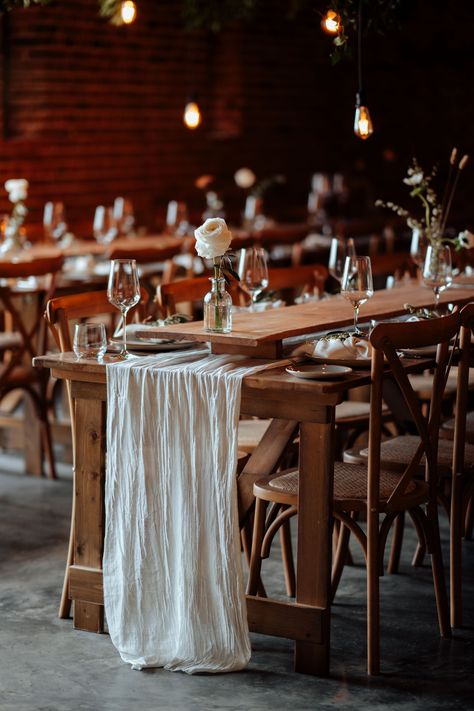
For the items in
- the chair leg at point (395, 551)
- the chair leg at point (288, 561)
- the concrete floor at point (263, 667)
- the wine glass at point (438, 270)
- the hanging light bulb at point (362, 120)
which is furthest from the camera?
the hanging light bulb at point (362, 120)

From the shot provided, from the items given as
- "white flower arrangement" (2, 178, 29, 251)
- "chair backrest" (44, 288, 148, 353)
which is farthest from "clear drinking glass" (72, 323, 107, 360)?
"white flower arrangement" (2, 178, 29, 251)

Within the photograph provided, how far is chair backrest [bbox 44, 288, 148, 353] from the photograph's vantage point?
3.93m

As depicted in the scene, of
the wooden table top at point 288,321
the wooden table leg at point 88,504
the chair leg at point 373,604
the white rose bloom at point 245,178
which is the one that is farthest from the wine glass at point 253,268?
the white rose bloom at point 245,178

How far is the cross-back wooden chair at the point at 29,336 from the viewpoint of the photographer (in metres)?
5.39

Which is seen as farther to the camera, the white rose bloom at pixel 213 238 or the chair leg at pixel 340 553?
the chair leg at pixel 340 553

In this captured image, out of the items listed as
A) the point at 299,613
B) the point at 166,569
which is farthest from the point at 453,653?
the point at 166,569

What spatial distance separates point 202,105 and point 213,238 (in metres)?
6.66

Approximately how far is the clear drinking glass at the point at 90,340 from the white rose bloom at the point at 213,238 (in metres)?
0.39

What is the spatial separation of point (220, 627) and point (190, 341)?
91 centimetres

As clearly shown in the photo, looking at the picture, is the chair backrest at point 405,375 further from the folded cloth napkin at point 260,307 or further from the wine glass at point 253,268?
the folded cloth napkin at point 260,307

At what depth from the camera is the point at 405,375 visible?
336 centimetres

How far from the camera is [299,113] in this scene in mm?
10875

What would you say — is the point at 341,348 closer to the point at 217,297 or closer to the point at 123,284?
the point at 217,297

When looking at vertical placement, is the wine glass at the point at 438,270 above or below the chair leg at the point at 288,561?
above
